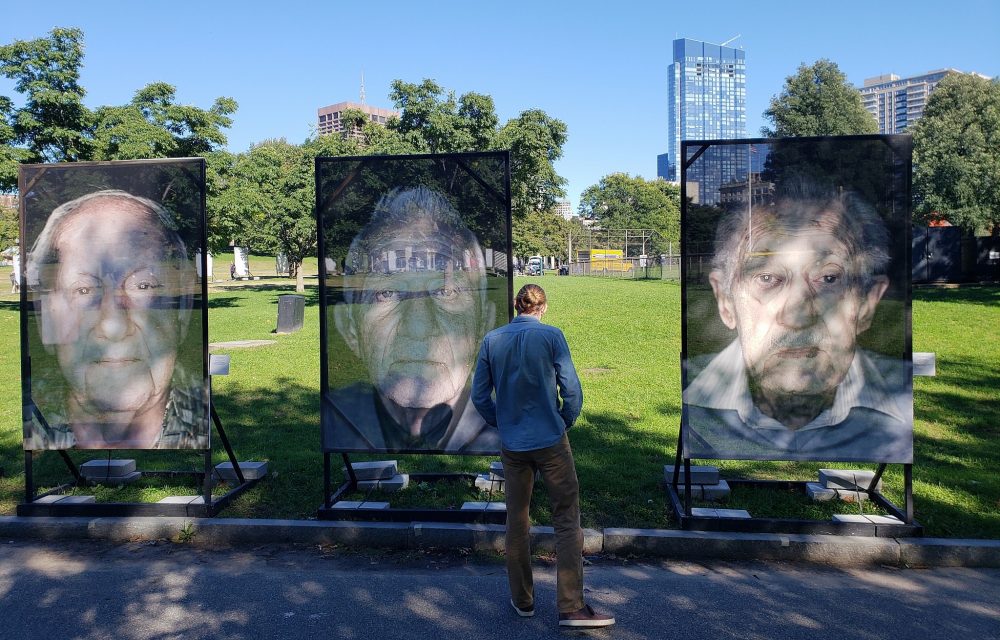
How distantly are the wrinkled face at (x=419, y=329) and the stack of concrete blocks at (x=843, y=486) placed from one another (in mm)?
3020

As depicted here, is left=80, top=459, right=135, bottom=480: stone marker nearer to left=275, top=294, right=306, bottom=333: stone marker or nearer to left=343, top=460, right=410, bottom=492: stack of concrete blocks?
left=343, top=460, right=410, bottom=492: stack of concrete blocks

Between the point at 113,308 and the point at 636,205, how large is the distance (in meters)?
121

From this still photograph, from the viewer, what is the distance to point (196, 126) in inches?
1206

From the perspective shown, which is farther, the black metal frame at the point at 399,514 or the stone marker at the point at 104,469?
the stone marker at the point at 104,469

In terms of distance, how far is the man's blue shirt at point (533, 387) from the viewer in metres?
4.61

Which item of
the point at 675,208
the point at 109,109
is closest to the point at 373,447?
the point at 109,109

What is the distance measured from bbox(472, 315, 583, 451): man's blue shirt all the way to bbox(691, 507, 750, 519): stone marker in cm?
194

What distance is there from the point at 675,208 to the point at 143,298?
123 meters

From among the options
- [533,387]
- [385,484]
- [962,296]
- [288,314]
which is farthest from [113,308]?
[962,296]

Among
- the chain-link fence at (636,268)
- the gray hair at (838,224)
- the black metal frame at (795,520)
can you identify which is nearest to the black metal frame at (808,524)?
the black metal frame at (795,520)

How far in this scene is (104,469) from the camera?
7520 mm

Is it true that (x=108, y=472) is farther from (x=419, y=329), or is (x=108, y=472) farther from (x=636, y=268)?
(x=636, y=268)

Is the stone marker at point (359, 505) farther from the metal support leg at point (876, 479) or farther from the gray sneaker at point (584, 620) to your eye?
the metal support leg at point (876, 479)

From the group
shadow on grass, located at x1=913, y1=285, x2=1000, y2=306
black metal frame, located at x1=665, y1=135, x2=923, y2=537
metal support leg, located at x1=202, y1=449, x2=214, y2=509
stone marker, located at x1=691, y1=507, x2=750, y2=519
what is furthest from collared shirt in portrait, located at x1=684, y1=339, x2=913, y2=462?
shadow on grass, located at x1=913, y1=285, x2=1000, y2=306
